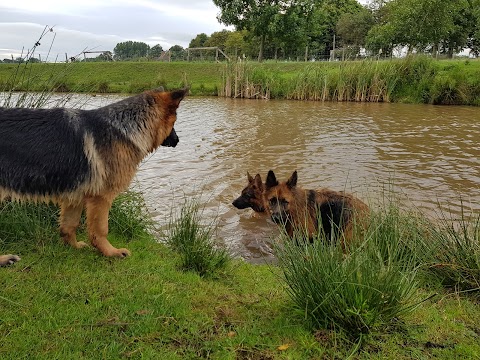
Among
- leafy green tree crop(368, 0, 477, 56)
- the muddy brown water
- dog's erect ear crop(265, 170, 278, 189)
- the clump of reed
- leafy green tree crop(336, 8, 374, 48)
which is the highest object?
leafy green tree crop(336, 8, 374, 48)

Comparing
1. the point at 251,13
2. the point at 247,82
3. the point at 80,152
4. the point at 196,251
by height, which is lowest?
the point at 196,251

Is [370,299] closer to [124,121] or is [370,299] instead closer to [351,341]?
[351,341]

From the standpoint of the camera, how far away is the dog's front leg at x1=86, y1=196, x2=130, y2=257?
4215mm

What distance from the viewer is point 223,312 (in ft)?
10.8

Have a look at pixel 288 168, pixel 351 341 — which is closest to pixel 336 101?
pixel 288 168

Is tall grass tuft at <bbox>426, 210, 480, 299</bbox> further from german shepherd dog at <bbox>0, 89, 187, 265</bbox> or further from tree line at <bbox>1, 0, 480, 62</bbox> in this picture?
tree line at <bbox>1, 0, 480, 62</bbox>

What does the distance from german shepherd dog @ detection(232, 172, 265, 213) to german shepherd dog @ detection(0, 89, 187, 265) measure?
2581 millimetres

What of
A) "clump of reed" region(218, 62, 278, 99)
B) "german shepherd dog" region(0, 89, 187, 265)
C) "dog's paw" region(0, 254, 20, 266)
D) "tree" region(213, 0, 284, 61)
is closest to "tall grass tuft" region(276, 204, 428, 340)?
"german shepherd dog" region(0, 89, 187, 265)

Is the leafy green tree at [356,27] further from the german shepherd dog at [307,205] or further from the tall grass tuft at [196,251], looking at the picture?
the tall grass tuft at [196,251]

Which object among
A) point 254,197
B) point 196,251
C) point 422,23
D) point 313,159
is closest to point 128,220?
point 196,251

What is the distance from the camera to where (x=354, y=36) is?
66000 mm

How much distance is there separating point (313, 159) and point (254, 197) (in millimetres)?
4634

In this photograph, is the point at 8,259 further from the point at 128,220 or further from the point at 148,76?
the point at 148,76

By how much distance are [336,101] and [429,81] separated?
5866mm
